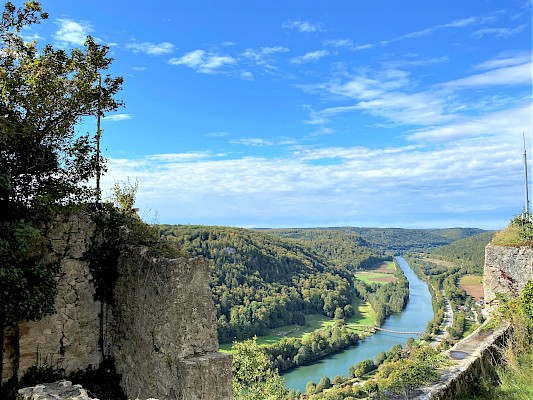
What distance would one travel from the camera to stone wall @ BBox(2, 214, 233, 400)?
17.9 feet

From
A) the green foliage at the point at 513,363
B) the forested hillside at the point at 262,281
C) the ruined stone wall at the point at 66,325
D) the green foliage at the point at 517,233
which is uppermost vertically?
the green foliage at the point at 517,233

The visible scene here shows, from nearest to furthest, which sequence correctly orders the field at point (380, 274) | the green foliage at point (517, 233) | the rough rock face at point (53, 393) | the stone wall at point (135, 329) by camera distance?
the rough rock face at point (53, 393) → the stone wall at point (135, 329) → the green foliage at point (517, 233) → the field at point (380, 274)

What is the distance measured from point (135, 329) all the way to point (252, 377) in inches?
325

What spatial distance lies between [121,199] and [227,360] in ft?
12.4

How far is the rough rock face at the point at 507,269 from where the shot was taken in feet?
34.3

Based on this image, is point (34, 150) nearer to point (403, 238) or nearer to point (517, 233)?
point (517, 233)

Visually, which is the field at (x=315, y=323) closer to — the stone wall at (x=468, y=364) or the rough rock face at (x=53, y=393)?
the stone wall at (x=468, y=364)

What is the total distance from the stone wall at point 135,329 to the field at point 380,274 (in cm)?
10020

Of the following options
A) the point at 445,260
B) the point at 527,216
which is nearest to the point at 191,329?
the point at 527,216

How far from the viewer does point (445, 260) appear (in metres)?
85.2

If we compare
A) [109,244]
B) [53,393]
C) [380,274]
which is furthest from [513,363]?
[380,274]

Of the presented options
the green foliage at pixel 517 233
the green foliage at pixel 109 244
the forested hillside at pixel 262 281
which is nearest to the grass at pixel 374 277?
the forested hillside at pixel 262 281

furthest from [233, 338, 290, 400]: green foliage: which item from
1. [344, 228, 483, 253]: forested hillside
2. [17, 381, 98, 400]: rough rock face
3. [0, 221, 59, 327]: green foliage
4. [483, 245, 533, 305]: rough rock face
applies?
[344, 228, 483, 253]: forested hillside

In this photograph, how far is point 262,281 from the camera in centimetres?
6469
